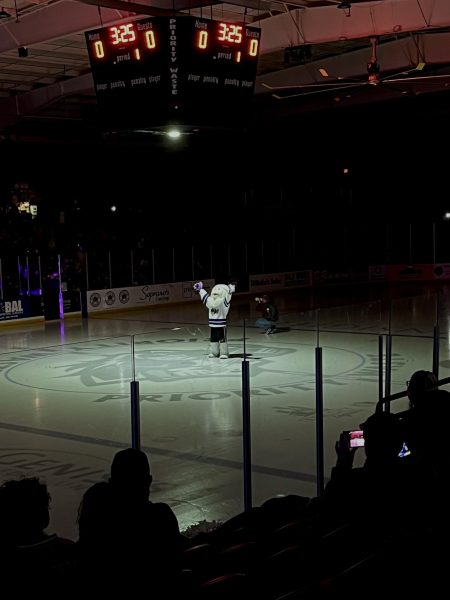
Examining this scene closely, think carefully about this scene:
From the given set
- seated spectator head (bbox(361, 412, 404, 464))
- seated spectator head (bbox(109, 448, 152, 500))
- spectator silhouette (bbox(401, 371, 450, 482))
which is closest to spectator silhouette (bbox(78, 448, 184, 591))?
seated spectator head (bbox(109, 448, 152, 500))

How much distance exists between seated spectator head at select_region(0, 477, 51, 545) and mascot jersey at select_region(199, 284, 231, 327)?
11.0 m

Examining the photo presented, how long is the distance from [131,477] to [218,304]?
1105cm

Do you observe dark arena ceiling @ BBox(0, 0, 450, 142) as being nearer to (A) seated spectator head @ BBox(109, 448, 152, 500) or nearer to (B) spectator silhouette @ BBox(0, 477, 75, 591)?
(A) seated spectator head @ BBox(109, 448, 152, 500)

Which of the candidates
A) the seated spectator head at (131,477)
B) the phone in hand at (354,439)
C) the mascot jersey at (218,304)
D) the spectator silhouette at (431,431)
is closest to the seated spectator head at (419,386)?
the spectator silhouette at (431,431)

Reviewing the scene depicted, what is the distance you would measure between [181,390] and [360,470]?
8.08 meters

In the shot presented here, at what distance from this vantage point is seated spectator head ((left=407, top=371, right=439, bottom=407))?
4.57m

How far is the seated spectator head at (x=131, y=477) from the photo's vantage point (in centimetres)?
324

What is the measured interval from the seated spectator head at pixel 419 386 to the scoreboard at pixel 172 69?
535 centimetres

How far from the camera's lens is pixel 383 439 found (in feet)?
11.2

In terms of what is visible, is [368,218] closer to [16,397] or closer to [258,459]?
[16,397]

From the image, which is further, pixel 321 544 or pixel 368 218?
pixel 368 218

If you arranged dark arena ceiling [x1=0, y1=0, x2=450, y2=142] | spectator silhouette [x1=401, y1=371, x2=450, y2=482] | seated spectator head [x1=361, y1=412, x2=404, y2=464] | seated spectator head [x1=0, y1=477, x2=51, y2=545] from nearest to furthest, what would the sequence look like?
seated spectator head [x1=0, y1=477, x2=51, y2=545], seated spectator head [x1=361, y1=412, x2=404, y2=464], spectator silhouette [x1=401, y1=371, x2=450, y2=482], dark arena ceiling [x1=0, y1=0, x2=450, y2=142]

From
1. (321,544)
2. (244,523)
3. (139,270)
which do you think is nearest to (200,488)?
(244,523)

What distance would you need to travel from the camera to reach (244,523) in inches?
158
